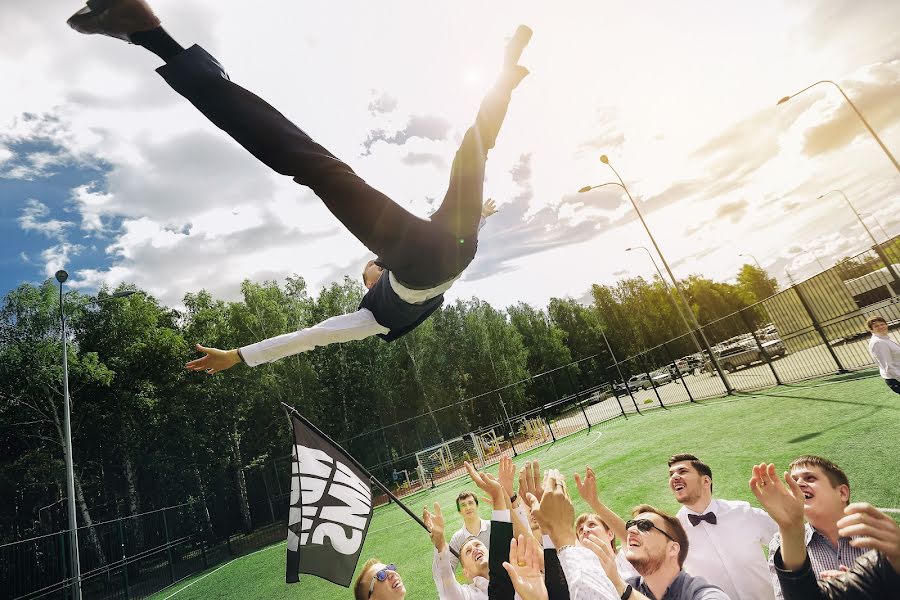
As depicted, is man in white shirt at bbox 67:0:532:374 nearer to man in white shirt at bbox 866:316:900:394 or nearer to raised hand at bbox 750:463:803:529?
raised hand at bbox 750:463:803:529

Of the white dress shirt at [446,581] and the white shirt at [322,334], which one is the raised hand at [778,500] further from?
the white dress shirt at [446,581]

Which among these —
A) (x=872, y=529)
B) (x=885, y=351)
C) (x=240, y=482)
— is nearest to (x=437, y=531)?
(x=872, y=529)

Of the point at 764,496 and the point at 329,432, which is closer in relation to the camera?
the point at 764,496

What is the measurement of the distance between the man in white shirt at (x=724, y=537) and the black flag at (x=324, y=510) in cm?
297

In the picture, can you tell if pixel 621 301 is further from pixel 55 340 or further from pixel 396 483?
pixel 55 340

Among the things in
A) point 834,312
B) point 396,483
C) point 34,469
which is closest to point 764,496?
point 834,312

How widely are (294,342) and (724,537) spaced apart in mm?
3432

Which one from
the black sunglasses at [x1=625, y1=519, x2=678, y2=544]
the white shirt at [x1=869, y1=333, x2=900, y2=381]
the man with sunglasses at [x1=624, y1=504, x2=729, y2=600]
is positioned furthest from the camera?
the white shirt at [x1=869, y1=333, x2=900, y2=381]

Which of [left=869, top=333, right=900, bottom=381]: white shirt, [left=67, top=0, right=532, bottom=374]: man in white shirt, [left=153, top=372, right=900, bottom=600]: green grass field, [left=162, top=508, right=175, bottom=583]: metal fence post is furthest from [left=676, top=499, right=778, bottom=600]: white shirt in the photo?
[left=162, top=508, right=175, bottom=583]: metal fence post

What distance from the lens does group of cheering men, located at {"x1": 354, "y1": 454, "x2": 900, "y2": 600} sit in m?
1.66

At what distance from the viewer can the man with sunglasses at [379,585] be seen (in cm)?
331

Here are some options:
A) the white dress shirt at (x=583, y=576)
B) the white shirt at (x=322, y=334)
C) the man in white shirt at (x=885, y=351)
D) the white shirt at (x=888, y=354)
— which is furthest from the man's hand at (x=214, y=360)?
the white shirt at (x=888, y=354)

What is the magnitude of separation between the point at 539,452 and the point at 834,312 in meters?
10.9

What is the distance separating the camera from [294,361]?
28359 millimetres
